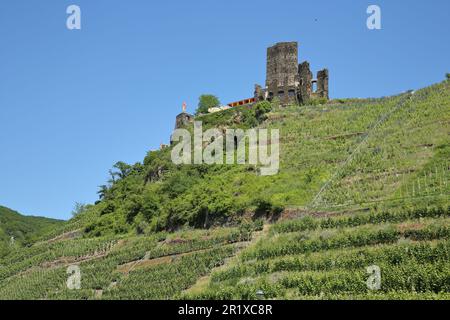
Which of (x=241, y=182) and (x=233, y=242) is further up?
(x=241, y=182)

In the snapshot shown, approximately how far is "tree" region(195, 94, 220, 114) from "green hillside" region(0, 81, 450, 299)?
8865mm

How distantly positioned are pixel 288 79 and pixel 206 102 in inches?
351

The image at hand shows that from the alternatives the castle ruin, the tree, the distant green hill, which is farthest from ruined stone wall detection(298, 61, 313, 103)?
the distant green hill

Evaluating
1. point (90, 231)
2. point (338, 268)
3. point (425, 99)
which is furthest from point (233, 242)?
point (425, 99)

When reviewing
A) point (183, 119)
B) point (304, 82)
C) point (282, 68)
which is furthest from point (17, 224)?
point (304, 82)

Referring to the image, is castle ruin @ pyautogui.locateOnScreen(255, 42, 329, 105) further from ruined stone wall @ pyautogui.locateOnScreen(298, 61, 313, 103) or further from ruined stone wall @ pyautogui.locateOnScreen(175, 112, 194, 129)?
ruined stone wall @ pyautogui.locateOnScreen(175, 112, 194, 129)

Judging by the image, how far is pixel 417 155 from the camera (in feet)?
154

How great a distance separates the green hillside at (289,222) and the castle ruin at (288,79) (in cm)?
428

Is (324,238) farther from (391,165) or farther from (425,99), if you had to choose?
(425,99)

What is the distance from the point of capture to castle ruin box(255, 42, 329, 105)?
7419 cm

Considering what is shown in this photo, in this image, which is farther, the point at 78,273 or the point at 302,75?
the point at 302,75

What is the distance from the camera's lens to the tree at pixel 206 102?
78125 mm

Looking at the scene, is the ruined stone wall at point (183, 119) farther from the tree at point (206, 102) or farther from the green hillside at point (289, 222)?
the green hillside at point (289, 222)

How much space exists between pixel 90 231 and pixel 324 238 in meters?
27.1
